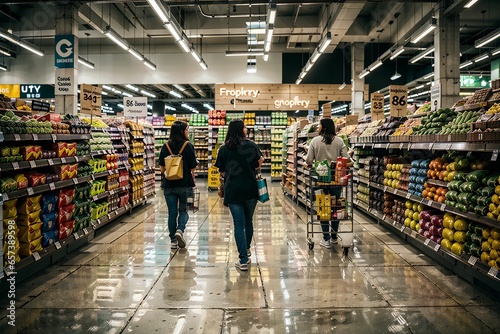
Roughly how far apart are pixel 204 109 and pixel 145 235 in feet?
118

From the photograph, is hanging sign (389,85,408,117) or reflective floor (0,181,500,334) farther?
hanging sign (389,85,408,117)

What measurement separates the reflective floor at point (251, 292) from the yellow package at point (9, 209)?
75 centimetres

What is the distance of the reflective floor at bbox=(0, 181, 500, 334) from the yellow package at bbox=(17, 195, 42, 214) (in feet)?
2.49

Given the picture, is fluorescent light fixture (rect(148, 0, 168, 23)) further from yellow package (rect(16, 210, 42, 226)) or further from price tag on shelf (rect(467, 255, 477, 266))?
price tag on shelf (rect(467, 255, 477, 266))

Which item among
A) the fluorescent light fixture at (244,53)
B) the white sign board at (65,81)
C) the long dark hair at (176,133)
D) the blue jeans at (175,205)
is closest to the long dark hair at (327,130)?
the long dark hair at (176,133)

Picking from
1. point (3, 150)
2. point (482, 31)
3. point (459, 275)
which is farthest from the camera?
point (482, 31)

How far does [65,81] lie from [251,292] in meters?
8.78

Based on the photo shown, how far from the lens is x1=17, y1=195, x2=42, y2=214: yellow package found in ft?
14.8

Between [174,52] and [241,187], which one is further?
[174,52]

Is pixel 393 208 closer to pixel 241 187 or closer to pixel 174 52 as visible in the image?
pixel 241 187

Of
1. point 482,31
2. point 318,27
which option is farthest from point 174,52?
point 482,31

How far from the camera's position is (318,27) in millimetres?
16703

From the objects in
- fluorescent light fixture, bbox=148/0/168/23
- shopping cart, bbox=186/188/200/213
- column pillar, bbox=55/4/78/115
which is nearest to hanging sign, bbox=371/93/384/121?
shopping cart, bbox=186/188/200/213

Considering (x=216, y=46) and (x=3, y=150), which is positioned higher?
(x=216, y=46)
